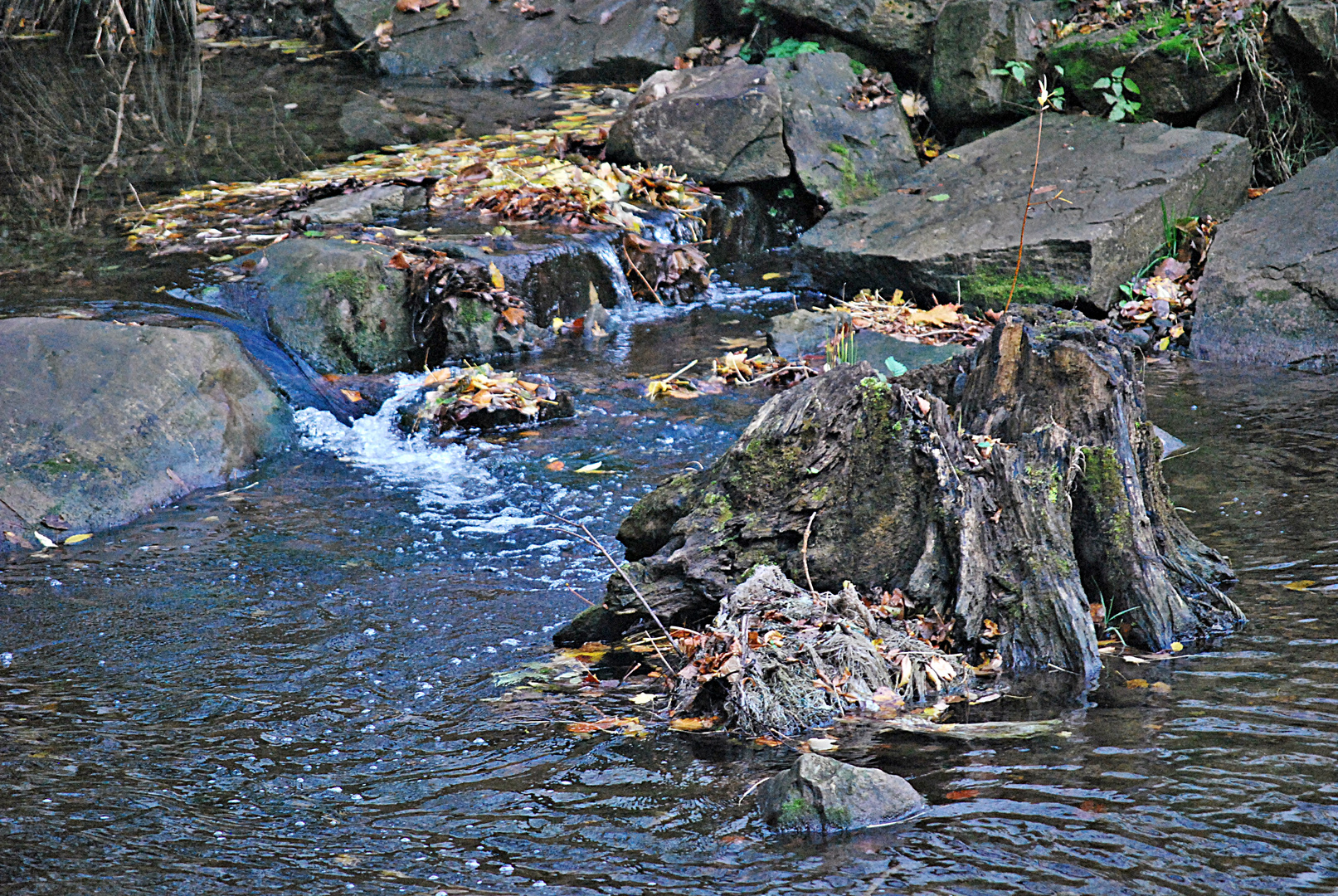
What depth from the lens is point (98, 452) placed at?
6.02 metres

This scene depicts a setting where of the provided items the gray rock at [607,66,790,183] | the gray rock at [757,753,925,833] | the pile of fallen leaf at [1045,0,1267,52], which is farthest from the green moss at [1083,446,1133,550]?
the gray rock at [607,66,790,183]

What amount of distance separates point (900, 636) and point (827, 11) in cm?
882

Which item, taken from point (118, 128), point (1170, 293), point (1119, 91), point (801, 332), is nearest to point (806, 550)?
point (801, 332)

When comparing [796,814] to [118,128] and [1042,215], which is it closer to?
[1042,215]

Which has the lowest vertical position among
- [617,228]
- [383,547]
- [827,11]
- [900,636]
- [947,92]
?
[383,547]

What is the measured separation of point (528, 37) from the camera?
14109 mm

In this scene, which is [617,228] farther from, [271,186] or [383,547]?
[383,547]

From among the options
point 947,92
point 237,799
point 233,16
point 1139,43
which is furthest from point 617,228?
point 233,16

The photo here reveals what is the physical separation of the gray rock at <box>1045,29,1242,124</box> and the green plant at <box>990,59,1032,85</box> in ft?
0.90

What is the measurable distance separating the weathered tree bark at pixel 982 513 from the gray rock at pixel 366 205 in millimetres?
5745

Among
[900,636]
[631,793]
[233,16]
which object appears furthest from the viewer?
[233,16]

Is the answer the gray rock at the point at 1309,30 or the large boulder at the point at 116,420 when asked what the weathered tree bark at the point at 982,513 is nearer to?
the large boulder at the point at 116,420

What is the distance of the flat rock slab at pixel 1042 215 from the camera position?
26.4 ft

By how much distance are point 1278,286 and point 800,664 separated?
17.9 ft
